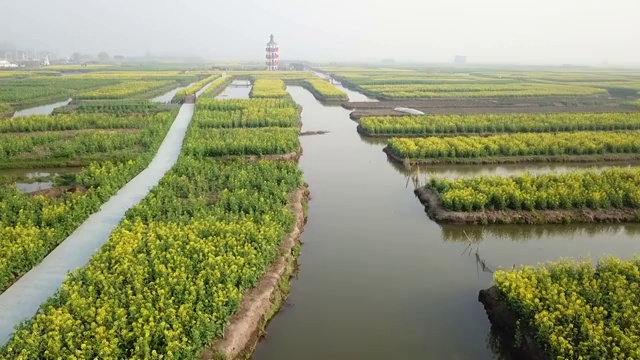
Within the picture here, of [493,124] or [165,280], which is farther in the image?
[493,124]

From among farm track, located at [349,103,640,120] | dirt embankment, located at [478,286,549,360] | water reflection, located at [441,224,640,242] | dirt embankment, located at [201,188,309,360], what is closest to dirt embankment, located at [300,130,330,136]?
farm track, located at [349,103,640,120]

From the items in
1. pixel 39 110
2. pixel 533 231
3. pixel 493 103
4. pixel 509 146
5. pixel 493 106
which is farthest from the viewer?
pixel 493 103

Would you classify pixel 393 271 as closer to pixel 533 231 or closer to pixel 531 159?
pixel 533 231

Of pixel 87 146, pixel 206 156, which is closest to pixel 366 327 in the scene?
pixel 206 156

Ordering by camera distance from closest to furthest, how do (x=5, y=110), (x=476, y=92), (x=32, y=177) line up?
(x=32, y=177) → (x=5, y=110) → (x=476, y=92)

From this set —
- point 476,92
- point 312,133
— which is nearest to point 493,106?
point 476,92
